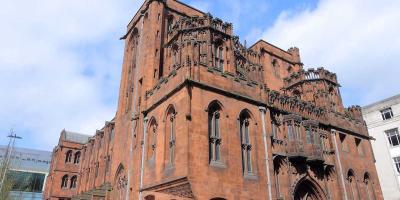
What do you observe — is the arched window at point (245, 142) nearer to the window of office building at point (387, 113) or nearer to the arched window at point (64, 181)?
the window of office building at point (387, 113)

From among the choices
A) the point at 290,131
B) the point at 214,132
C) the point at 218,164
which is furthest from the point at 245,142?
the point at 290,131

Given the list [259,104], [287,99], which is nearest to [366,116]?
[287,99]

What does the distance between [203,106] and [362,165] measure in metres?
18.2

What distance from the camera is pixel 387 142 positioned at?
143ft

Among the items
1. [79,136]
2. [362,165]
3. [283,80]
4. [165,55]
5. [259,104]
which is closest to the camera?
[259,104]

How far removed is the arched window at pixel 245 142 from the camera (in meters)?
20.6

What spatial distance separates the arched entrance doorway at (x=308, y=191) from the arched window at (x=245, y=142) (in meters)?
5.58

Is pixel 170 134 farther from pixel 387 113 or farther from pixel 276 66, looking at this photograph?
pixel 387 113

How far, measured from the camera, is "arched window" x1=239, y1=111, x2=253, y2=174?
67.5ft

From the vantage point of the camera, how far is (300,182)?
23.6m

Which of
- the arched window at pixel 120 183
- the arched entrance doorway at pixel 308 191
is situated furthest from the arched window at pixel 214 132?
the arched window at pixel 120 183

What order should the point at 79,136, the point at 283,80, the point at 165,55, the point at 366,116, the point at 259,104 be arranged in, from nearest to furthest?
1. the point at 259,104
2. the point at 165,55
3. the point at 283,80
4. the point at 366,116
5. the point at 79,136

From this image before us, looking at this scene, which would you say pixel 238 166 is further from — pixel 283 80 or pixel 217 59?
pixel 283 80

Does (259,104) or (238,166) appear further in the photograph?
(259,104)
